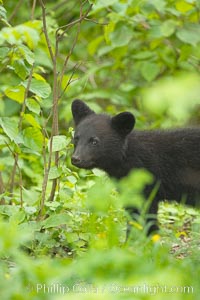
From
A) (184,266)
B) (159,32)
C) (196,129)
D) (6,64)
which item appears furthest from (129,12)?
(184,266)

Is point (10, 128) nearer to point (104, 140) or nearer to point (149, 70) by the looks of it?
point (104, 140)

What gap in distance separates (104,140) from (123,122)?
24 cm

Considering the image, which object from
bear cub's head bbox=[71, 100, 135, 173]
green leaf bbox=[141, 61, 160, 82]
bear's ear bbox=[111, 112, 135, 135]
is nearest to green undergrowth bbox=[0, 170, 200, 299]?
bear cub's head bbox=[71, 100, 135, 173]

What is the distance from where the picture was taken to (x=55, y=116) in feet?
20.2

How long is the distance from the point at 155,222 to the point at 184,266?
201cm

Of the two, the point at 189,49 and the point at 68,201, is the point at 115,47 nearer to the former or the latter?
the point at 189,49

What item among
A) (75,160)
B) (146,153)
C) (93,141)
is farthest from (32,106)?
(146,153)

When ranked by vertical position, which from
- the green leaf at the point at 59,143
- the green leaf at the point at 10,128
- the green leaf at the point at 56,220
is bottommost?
the green leaf at the point at 56,220

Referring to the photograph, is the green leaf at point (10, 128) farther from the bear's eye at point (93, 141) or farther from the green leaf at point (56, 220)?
the bear's eye at point (93, 141)

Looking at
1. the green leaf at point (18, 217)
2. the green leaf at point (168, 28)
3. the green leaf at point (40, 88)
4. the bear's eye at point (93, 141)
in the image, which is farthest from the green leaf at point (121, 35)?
the green leaf at point (18, 217)

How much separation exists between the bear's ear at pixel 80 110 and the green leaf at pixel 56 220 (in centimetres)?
153

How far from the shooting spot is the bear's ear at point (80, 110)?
7.07 metres

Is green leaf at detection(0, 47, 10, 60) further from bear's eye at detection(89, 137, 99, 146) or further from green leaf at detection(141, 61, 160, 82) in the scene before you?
green leaf at detection(141, 61, 160, 82)

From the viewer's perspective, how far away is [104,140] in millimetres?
6742
